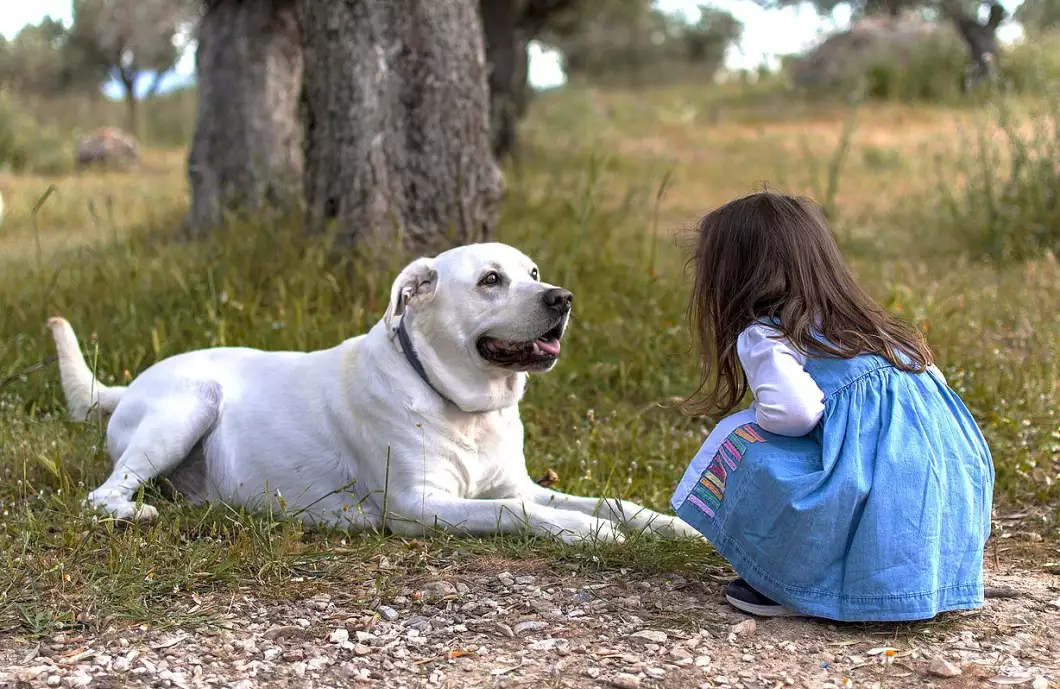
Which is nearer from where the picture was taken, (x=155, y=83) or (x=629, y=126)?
(x=629, y=126)

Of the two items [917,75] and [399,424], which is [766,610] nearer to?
[399,424]

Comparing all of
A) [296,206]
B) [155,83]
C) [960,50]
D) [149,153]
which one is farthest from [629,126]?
[155,83]

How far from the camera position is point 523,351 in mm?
3607

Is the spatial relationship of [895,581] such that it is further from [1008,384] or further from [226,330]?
[226,330]

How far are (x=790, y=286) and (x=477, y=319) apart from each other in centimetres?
104

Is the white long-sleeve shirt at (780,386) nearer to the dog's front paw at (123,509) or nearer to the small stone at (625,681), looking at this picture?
the small stone at (625,681)

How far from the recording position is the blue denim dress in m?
2.86

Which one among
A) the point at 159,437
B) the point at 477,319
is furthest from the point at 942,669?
the point at 159,437

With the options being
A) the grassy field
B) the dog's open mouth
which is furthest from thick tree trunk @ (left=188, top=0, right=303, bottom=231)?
the dog's open mouth

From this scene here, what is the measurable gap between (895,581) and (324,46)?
13.6ft

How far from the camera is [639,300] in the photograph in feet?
19.1

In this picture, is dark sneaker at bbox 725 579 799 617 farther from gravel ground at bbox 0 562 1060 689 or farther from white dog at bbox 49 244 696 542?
white dog at bbox 49 244 696 542

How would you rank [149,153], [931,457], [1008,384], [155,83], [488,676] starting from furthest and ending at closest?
[155,83]
[149,153]
[1008,384]
[931,457]
[488,676]

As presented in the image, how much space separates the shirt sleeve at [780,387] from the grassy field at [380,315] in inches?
26.1
